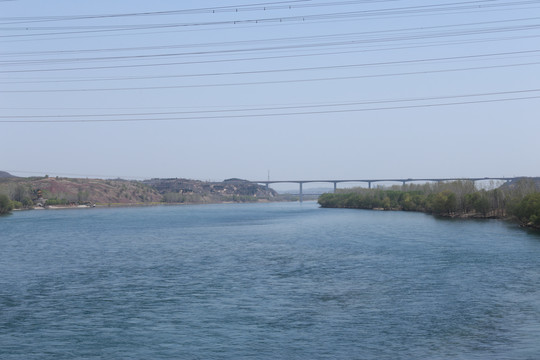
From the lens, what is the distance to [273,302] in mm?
25484

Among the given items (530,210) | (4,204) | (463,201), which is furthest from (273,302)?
(4,204)

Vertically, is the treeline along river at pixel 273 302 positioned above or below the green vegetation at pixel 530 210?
below

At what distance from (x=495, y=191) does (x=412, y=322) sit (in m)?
70.5

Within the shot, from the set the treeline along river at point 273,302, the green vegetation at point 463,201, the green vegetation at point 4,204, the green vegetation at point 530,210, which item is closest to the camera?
the treeline along river at point 273,302

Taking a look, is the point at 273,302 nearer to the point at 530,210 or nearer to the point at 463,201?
the point at 530,210

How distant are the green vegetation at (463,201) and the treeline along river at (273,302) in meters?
19.3

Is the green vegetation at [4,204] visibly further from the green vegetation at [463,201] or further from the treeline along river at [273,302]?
the green vegetation at [463,201]

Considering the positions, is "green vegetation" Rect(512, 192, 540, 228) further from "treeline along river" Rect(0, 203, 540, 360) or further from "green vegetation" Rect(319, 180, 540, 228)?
"treeline along river" Rect(0, 203, 540, 360)

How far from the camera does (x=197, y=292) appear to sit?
28.0m

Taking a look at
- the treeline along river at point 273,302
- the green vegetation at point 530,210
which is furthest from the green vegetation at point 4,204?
the green vegetation at point 530,210

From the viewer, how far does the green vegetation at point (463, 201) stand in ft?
213

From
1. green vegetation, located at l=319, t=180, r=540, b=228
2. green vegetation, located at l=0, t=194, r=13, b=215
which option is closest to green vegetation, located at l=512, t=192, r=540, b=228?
green vegetation, located at l=319, t=180, r=540, b=228

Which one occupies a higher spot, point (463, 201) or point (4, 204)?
point (463, 201)

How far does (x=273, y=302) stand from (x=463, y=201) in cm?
7177
